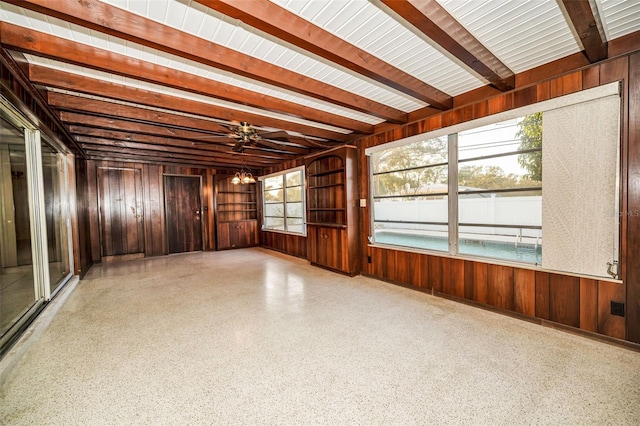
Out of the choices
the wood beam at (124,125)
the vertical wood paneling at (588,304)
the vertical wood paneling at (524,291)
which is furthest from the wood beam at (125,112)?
the vertical wood paneling at (588,304)

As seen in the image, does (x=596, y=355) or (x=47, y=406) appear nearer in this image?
(x=47, y=406)

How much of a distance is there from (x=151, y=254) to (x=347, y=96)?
662 centimetres

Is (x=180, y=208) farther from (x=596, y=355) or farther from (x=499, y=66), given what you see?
(x=596, y=355)

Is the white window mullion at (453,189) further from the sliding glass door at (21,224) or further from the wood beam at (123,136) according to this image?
the sliding glass door at (21,224)

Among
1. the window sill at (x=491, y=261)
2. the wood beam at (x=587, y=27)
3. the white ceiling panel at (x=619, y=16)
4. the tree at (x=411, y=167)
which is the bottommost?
the window sill at (x=491, y=261)

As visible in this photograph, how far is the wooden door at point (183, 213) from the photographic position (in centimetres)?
746

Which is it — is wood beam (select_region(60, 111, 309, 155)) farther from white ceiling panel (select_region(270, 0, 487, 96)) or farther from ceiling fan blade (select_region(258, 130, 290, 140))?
white ceiling panel (select_region(270, 0, 487, 96))

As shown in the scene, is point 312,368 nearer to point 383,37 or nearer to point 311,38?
point 311,38

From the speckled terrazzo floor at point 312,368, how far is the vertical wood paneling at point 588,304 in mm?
176

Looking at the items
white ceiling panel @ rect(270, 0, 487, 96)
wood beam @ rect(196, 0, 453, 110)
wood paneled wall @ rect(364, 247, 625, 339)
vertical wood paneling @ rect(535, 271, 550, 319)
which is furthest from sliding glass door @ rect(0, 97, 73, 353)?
vertical wood paneling @ rect(535, 271, 550, 319)

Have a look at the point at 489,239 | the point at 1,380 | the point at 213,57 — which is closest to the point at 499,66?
the point at 489,239

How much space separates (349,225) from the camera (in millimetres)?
4680

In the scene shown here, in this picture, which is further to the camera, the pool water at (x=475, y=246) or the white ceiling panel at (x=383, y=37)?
the pool water at (x=475, y=246)

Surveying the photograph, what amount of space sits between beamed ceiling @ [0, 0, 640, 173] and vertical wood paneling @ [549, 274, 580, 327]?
2.03 m
